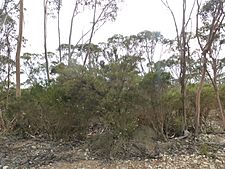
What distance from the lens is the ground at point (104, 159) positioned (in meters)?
7.00

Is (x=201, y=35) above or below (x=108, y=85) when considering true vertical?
above

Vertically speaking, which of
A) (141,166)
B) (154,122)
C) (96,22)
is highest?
(96,22)

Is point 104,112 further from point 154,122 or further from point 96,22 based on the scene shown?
point 96,22

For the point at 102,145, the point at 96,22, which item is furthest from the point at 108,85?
the point at 96,22

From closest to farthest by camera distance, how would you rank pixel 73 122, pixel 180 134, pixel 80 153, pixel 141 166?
1. pixel 141 166
2. pixel 80 153
3. pixel 73 122
4. pixel 180 134

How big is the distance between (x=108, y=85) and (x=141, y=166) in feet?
5.58

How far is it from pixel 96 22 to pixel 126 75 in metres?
12.0

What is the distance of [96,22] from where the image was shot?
18.9 m

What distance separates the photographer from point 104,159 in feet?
23.6

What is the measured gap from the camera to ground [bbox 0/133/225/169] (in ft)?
23.0

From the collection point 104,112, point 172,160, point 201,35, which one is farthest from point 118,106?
point 201,35

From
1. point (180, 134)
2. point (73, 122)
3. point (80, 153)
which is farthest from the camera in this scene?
point (180, 134)

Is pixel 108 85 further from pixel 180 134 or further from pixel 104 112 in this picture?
pixel 180 134

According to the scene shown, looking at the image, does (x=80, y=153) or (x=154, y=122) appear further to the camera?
(x=154, y=122)
